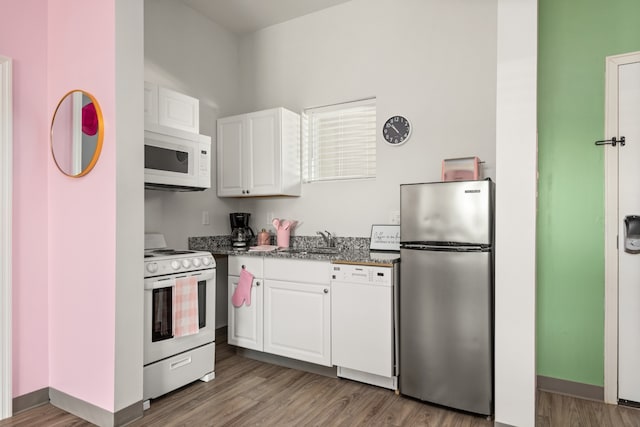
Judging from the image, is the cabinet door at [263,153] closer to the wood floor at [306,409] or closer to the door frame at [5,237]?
the wood floor at [306,409]

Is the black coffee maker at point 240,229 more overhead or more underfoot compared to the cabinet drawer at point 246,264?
more overhead

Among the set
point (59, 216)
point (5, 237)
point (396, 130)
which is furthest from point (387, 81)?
point (5, 237)

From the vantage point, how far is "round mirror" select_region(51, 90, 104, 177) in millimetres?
2361

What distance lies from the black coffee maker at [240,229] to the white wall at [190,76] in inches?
5.2

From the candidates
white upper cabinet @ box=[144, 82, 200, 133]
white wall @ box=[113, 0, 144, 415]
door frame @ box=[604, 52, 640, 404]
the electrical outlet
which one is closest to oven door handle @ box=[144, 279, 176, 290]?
white wall @ box=[113, 0, 144, 415]

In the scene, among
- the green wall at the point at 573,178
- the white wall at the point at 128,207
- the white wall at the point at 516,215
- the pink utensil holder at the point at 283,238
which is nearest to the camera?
→ the white wall at the point at 516,215

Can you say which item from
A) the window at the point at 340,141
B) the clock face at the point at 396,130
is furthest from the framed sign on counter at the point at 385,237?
the clock face at the point at 396,130

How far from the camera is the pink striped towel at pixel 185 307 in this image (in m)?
2.67

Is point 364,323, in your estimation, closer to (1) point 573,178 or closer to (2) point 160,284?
(2) point 160,284

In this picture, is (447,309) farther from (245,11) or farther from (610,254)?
(245,11)

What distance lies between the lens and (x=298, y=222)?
3.92 meters

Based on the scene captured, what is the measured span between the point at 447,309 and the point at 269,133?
2.26m

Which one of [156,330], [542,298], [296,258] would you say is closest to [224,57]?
[296,258]

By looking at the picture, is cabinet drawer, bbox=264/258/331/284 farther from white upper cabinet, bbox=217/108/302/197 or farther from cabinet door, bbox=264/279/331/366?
white upper cabinet, bbox=217/108/302/197
